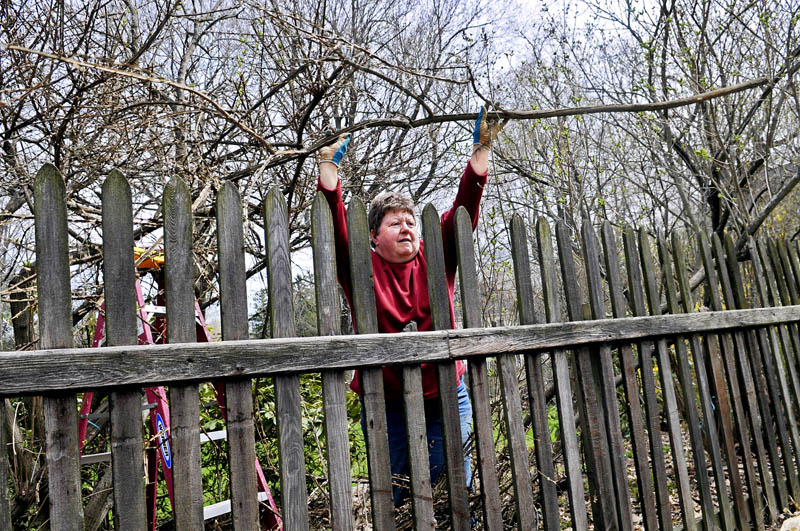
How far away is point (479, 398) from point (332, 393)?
22.4 inches

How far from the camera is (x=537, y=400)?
2203 millimetres

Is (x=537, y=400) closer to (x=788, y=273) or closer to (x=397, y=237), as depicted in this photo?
(x=397, y=237)

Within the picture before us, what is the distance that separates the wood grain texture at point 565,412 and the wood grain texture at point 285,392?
1084mm

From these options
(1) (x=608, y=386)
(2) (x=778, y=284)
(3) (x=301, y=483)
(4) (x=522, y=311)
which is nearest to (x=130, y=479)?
(3) (x=301, y=483)

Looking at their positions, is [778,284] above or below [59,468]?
above

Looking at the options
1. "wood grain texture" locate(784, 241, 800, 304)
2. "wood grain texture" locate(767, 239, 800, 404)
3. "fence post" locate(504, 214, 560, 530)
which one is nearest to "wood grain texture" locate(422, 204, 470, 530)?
"fence post" locate(504, 214, 560, 530)

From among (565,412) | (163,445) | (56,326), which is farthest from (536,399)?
(163,445)

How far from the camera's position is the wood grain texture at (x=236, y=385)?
62.4 inches

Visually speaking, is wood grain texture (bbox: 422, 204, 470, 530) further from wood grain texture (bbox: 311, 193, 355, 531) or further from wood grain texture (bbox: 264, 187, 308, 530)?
wood grain texture (bbox: 264, 187, 308, 530)

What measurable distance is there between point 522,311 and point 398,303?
525mm

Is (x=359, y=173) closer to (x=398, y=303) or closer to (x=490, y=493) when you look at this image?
(x=398, y=303)

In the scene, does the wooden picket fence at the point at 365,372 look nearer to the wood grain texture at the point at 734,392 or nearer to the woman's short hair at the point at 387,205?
the wood grain texture at the point at 734,392

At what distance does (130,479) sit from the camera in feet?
4.73

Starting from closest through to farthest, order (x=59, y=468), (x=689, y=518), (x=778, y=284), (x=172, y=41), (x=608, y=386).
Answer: (x=59, y=468), (x=608, y=386), (x=689, y=518), (x=778, y=284), (x=172, y=41)
